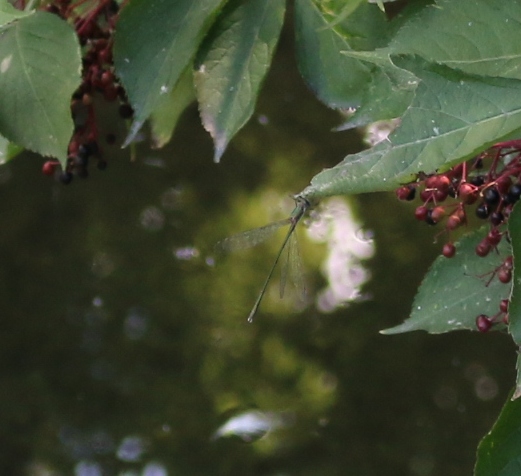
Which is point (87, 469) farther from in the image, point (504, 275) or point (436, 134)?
point (436, 134)

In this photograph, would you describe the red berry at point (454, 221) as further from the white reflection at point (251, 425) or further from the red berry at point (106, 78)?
the white reflection at point (251, 425)

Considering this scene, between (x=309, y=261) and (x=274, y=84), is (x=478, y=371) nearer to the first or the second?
(x=309, y=261)

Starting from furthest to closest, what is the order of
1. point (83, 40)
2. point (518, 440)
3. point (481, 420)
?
point (481, 420)
point (83, 40)
point (518, 440)

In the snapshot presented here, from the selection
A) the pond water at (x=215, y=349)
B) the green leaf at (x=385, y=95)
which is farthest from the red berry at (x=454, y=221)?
the pond water at (x=215, y=349)

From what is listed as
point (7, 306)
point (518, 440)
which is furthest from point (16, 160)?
point (518, 440)

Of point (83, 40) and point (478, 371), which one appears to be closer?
point (83, 40)

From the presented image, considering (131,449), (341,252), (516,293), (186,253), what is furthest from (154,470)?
(516,293)

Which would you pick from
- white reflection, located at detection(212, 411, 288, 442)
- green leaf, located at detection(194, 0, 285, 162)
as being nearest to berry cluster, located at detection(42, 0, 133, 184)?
green leaf, located at detection(194, 0, 285, 162)
